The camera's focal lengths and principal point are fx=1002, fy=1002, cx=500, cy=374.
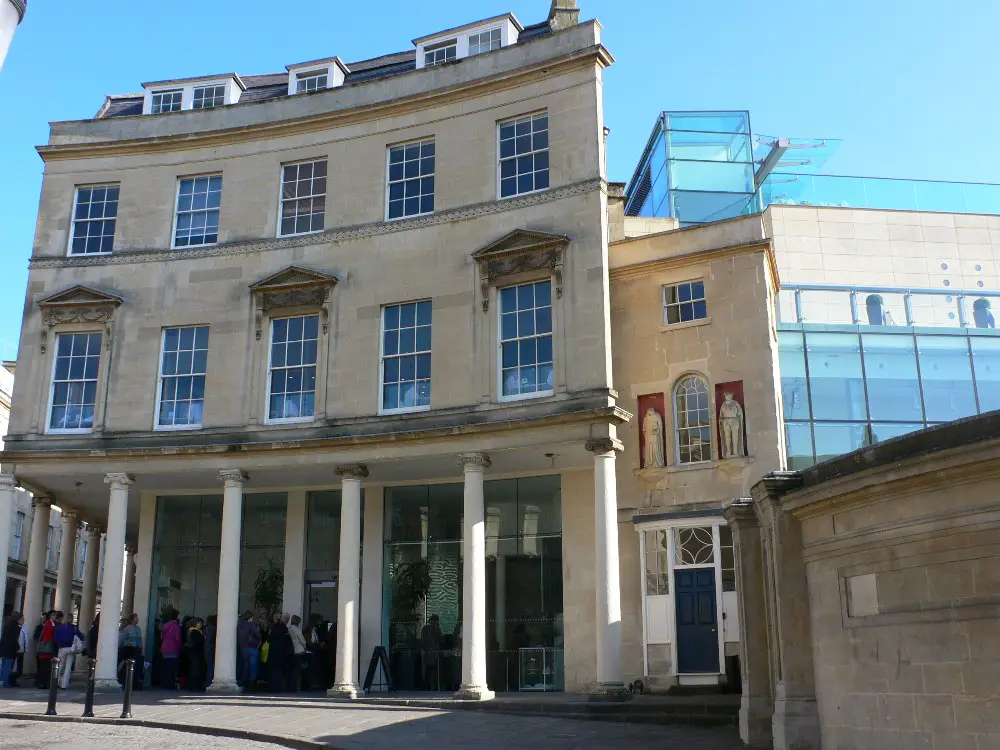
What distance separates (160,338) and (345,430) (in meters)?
5.65

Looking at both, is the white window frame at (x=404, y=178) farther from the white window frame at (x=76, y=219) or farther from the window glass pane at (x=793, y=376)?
the window glass pane at (x=793, y=376)

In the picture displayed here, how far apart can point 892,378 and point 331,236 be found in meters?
19.0

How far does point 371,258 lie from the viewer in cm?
2347

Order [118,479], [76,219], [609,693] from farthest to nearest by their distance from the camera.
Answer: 1. [76,219]
2. [118,479]
3. [609,693]

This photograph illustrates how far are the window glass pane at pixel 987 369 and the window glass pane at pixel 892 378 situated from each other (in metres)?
2.25

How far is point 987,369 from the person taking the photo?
33062 mm

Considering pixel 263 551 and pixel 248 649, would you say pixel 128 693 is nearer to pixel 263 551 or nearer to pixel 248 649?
pixel 248 649

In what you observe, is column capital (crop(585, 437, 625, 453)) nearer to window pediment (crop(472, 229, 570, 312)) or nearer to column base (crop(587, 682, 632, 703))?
window pediment (crop(472, 229, 570, 312))

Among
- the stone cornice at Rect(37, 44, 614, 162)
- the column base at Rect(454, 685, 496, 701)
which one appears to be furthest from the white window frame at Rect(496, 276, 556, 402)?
the column base at Rect(454, 685, 496, 701)

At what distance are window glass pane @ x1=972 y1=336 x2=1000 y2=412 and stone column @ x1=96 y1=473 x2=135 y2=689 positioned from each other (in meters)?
26.3

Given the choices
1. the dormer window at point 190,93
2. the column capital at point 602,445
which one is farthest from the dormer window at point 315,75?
the column capital at point 602,445

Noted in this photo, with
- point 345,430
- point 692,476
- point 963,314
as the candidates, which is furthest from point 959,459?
point 963,314

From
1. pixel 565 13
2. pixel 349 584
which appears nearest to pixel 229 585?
pixel 349 584

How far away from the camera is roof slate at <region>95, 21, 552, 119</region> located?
26422mm
